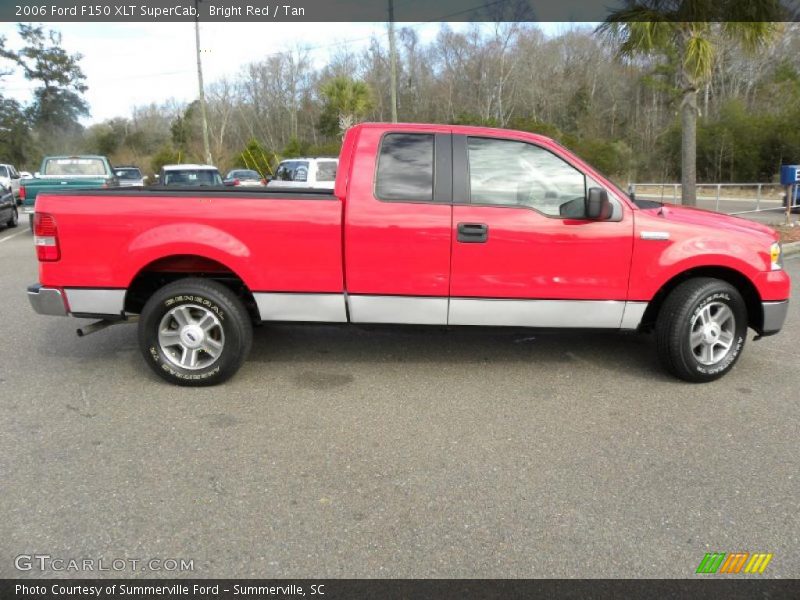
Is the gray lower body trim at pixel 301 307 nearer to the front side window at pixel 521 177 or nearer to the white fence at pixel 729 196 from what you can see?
the front side window at pixel 521 177

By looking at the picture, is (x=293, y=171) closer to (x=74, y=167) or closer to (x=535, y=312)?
(x=74, y=167)

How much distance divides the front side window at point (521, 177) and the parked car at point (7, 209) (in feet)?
50.3

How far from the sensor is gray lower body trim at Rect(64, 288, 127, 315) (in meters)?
4.36

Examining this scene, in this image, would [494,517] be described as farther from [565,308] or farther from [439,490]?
[565,308]

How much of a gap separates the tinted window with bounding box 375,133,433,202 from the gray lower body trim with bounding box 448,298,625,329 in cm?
86

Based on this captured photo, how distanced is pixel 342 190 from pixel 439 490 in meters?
2.30

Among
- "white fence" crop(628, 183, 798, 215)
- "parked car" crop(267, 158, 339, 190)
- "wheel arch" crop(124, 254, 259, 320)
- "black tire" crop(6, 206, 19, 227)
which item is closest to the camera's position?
"wheel arch" crop(124, 254, 259, 320)

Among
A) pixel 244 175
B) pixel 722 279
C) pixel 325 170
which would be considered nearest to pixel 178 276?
pixel 722 279

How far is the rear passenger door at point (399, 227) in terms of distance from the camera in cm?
423

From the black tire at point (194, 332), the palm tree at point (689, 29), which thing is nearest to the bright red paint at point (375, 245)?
the black tire at point (194, 332)

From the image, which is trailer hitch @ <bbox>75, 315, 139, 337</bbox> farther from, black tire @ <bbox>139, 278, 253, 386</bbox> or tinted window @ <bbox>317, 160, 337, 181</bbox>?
tinted window @ <bbox>317, 160, 337, 181</bbox>

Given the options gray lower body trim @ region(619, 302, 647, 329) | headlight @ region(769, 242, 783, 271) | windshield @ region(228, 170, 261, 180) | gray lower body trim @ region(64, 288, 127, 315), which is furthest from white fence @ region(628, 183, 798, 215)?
windshield @ region(228, 170, 261, 180)

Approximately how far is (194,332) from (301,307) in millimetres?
820

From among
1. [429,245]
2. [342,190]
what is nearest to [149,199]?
[342,190]
